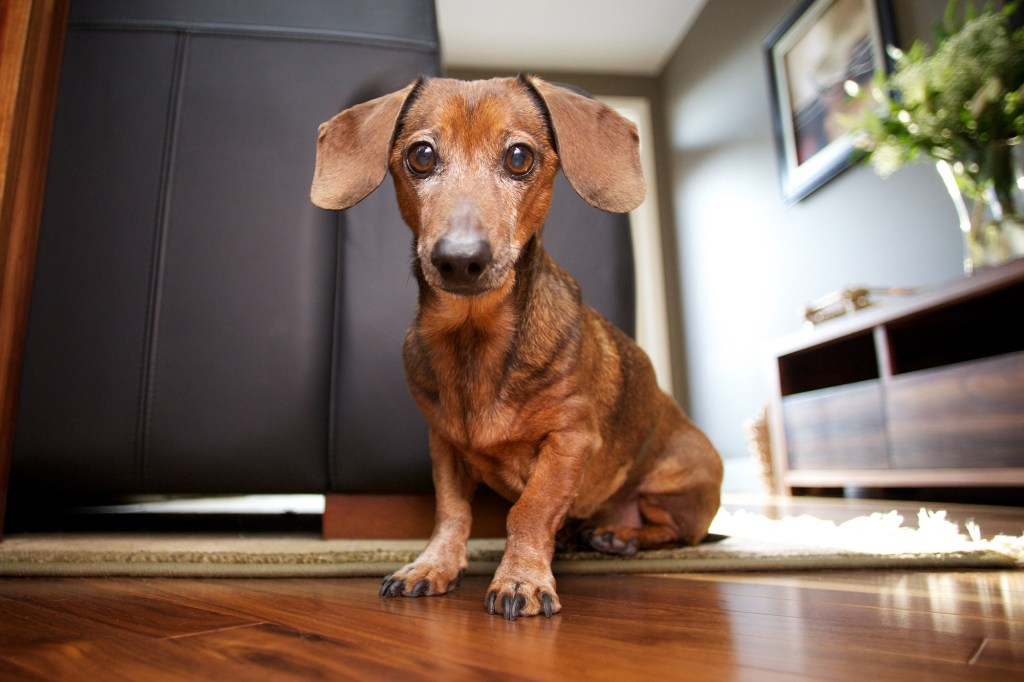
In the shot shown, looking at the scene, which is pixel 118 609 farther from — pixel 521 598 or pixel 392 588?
pixel 521 598

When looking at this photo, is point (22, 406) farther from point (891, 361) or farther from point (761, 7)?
point (761, 7)

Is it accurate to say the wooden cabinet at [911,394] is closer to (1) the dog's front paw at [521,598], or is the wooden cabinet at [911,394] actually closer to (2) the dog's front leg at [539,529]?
(2) the dog's front leg at [539,529]

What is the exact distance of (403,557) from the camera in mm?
1307

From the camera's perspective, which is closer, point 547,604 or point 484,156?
point 547,604

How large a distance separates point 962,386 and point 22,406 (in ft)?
8.51

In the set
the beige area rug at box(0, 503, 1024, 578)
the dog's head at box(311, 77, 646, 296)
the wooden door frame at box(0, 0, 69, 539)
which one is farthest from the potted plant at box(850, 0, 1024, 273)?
the wooden door frame at box(0, 0, 69, 539)

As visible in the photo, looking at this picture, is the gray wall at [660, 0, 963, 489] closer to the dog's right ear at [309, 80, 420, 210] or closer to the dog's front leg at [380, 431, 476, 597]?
the dog's front leg at [380, 431, 476, 597]

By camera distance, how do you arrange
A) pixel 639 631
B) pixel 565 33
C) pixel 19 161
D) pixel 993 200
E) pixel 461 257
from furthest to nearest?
1. pixel 565 33
2. pixel 993 200
3. pixel 19 161
4. pixel 461 257
5. pixel 639 631

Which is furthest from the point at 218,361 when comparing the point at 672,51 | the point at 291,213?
the point at 672,51

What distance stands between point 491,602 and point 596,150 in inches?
27.9

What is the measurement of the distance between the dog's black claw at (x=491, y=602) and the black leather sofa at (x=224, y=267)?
0.68 meters

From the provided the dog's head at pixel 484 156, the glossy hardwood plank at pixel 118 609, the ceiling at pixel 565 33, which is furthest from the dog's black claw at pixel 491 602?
the ceiling at pixel 565 33

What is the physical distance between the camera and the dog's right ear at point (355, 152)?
1160mm

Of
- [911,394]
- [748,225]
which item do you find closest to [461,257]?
[911,394]
